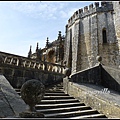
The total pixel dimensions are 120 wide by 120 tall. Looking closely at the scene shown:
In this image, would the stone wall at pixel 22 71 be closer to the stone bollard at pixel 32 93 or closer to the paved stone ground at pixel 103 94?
the paved stone ground at pixel 103 94

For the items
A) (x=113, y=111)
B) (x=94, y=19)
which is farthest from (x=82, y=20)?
(x=113, y=111)

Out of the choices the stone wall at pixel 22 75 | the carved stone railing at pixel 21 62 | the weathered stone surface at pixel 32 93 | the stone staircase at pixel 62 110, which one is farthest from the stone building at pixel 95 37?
the weathered stone surface at pixel 32 93

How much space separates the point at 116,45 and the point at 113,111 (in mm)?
12344

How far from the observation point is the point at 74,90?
22.1 ft

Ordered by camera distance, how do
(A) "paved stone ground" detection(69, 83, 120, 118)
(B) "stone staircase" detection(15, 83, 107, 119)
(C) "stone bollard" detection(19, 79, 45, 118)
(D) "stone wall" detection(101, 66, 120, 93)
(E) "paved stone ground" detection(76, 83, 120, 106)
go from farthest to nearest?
1. (D) "stone wall" detection(101, 66, 120, 93)
2. (E) "paved stone ground" detection(76, 83, 120, 106)
3. (A) "paved stone ground" detection(69, 83, 120, 118)
4. (B) "stone staircase" detection(15, 83, 107, 119)
5. (C) "stone bollard" detection(19, 79, 45, 118)

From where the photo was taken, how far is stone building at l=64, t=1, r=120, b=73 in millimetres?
16097

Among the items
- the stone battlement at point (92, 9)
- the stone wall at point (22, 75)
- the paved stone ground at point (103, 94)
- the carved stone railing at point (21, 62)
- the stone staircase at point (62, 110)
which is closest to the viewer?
the stone staircase at point (62, 110)

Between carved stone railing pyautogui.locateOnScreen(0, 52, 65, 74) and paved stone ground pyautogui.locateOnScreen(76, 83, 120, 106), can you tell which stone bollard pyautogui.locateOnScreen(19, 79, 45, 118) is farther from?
carved stone railing pyautogui.locateOnScreen(0, 52, 65, 74)

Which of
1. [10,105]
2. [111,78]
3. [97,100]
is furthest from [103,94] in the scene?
[10,105]

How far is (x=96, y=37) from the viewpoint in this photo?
55.0 feet

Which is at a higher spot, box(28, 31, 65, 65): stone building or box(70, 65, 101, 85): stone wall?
box(28, 31, 65, 65): stone building

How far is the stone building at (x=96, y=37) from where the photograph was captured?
1610 centimetres

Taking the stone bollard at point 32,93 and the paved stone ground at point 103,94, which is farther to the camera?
the paved stone ground at point 103,94

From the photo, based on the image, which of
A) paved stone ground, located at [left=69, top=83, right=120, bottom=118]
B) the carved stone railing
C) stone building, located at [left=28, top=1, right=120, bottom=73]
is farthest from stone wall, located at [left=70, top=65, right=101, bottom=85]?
stone building, located at [left=28, top=1, right=120, bottom=73]
